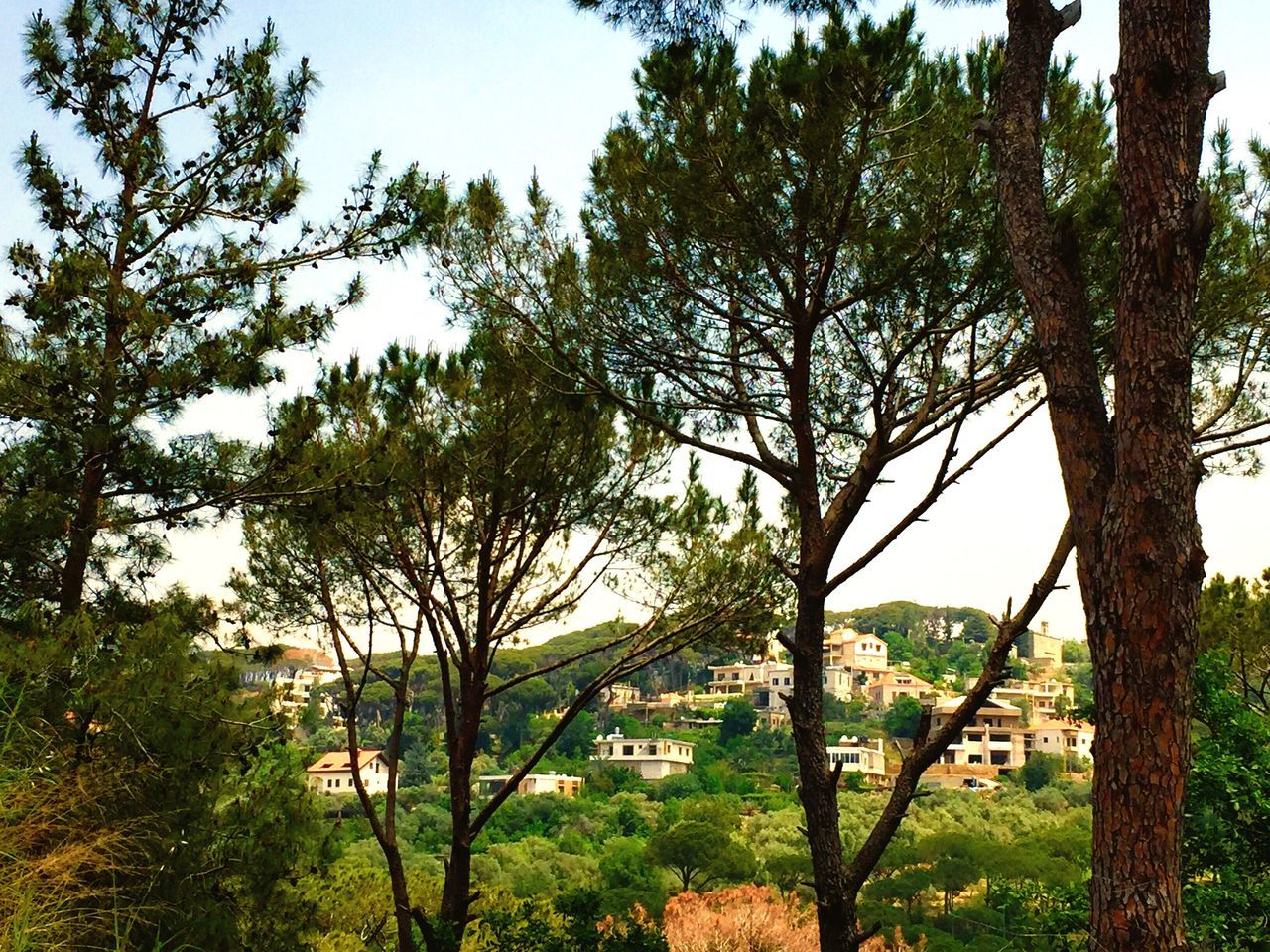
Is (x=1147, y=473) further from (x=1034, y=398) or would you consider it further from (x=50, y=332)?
(x=50, y=332)

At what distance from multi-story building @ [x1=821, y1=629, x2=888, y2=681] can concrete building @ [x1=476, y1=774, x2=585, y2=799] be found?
3182 cm

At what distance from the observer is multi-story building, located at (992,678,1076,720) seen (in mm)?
60969

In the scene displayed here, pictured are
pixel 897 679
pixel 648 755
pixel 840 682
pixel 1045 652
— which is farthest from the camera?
pixel 1045 652

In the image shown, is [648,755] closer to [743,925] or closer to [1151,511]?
[743,925]

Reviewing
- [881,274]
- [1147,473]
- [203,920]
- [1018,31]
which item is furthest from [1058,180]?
[203,920]

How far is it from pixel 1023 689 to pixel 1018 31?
6645cm

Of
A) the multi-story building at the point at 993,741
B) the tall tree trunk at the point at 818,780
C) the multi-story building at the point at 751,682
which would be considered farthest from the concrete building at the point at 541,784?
the tall tree trunk at the point at 818,780

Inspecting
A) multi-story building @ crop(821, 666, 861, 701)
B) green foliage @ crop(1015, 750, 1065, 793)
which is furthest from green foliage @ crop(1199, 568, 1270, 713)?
multi-story building @ crop(821, 666, 861, 701)

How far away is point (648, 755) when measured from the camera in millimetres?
45656

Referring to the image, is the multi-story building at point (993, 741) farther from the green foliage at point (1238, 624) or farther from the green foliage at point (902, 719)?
the green foliage at point (1238, 624)

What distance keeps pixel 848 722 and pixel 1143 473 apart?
57110mm

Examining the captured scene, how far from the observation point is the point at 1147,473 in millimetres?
2828

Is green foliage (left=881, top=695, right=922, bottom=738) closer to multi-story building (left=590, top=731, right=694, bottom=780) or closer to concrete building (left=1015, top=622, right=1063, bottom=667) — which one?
multi-story building (left=590, top=731, right=694, bottom=780)

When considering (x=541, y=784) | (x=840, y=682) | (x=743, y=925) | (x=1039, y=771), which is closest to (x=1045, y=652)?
(x=840, y=682)
